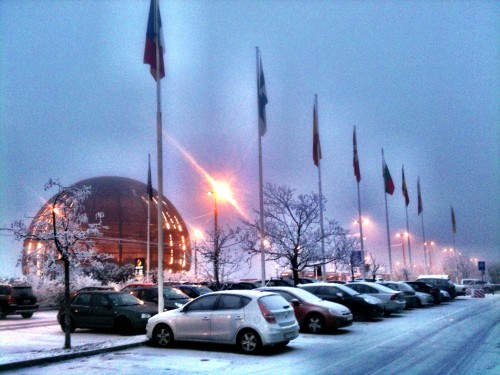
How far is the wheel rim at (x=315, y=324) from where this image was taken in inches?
629

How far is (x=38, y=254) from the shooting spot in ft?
44.5

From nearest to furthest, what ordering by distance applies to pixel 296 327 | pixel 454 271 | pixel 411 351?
pixel 411 351, pixel 296 327, pixel 454 271

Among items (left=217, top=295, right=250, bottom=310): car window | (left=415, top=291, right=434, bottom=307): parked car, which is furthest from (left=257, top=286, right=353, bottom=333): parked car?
(left=415, top=291, right=434, bottom=307): parked car

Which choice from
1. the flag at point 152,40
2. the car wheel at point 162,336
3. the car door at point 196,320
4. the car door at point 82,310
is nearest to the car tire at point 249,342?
the car door at point 196,320

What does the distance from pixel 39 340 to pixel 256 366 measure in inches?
321

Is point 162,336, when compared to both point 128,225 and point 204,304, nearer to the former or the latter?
point 204,304

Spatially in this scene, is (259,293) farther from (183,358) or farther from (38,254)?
(38,254)

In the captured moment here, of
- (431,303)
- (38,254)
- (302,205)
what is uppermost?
(302,205)

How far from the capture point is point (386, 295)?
879 inches

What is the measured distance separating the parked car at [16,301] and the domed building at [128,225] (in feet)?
135

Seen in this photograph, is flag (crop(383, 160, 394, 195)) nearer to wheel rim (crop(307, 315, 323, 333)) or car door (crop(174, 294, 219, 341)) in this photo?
wheel rim (crop(307, 315, 323, 333))

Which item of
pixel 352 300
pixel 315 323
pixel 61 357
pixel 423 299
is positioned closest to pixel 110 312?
pixel 61 357

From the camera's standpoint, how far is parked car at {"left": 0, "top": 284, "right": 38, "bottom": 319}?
74.8ft

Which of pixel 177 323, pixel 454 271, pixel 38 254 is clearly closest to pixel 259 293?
pixel 177 323
